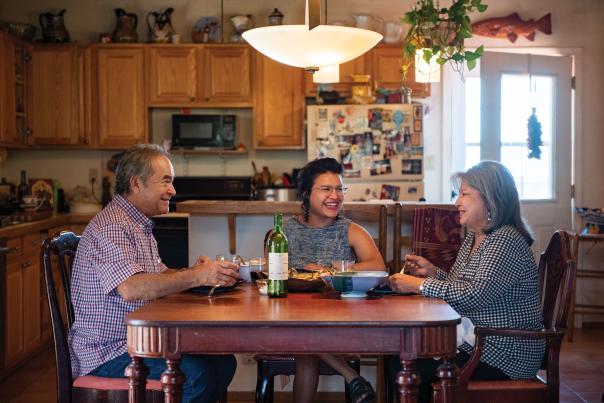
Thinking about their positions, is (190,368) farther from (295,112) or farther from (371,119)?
(295,112)

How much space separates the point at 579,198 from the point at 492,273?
423 cm

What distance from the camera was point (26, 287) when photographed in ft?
16.4

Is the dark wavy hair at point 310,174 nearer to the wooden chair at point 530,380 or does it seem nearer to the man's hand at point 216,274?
the man's hand at point 216,274

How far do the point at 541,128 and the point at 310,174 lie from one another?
316cm

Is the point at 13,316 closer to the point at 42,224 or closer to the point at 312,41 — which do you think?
the point at 42,224

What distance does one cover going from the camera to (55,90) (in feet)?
21.0

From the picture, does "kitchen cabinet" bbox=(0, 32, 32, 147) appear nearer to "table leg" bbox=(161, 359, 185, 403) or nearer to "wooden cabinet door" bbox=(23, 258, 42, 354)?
"wooden cabinet door" bbox=(23, 258, 42, 354)

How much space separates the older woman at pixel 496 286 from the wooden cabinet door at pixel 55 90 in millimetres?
4369

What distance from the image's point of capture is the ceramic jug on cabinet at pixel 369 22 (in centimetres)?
639

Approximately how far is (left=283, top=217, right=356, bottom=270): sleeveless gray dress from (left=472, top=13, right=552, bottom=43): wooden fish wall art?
3647mm

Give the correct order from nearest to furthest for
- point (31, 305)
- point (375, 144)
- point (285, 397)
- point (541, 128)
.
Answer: point (285, 397) → point (31, 305) → point (375, 144) → point (541, 128)

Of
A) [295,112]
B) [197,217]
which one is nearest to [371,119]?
[295,112]

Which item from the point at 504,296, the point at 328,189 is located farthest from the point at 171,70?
the point at 504,296

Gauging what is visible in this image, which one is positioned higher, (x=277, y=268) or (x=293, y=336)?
(x=277, y=268)
